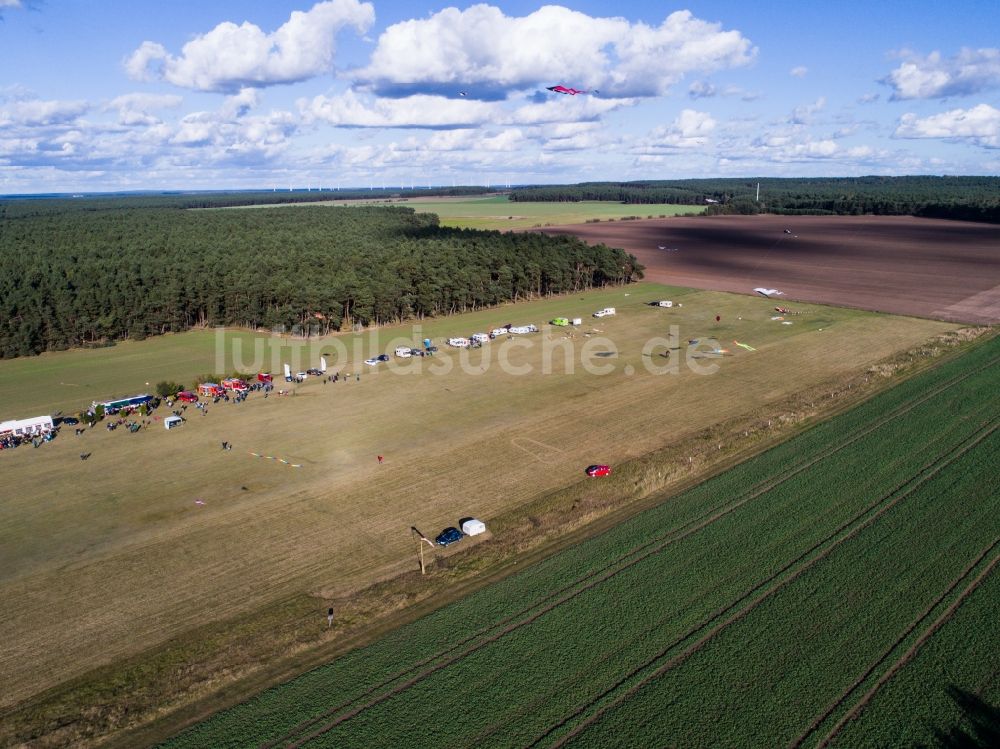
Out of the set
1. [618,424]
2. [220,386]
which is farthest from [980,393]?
[220,386]

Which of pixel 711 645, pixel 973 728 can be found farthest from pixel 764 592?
pixel 973 728

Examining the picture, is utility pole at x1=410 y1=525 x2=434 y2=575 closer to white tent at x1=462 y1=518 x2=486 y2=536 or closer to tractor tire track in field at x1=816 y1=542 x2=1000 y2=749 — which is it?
white tent at x1=462 y1=518 x2=486 y2=536

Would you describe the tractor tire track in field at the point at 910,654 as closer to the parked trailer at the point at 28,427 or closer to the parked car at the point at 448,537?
the parked car at the point at 448,537

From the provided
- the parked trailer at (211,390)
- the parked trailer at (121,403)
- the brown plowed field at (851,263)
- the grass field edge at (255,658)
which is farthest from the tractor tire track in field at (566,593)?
the brown plowed field at (851,263)

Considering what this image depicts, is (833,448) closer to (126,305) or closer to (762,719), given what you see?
(762,719)

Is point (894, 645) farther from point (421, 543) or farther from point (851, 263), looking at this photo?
point (851, 263)

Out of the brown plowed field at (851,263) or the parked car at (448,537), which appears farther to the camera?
the brown plowed field at (851,263)

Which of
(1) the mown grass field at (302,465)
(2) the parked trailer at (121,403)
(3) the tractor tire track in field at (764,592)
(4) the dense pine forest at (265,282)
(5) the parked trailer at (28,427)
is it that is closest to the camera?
(3) the tractor tire track in field at (764,592)
